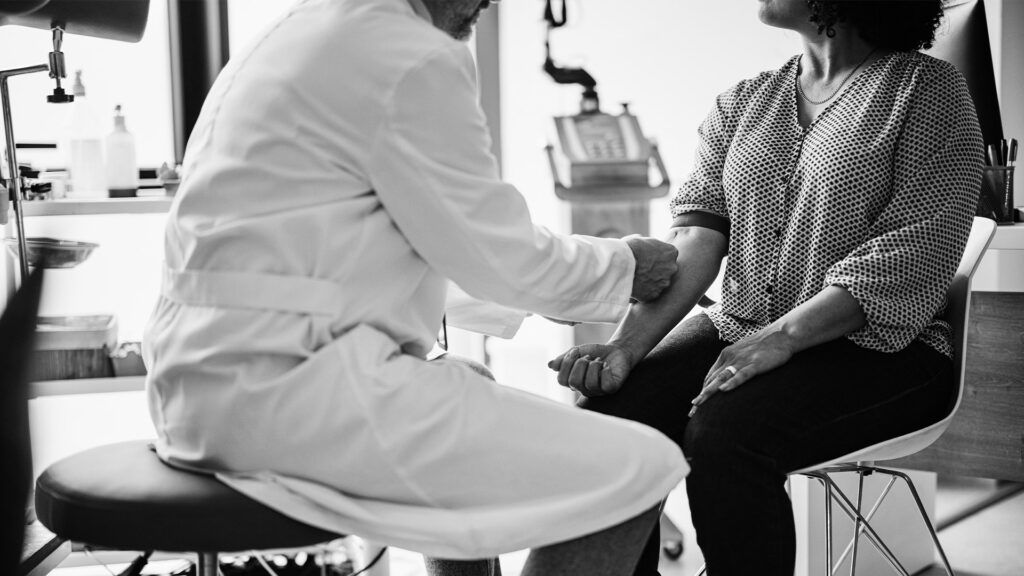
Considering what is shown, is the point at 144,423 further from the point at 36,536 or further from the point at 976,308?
the point at 976,308

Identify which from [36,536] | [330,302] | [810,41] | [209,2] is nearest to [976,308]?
[810,41]

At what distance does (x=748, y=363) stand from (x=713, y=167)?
455 mm

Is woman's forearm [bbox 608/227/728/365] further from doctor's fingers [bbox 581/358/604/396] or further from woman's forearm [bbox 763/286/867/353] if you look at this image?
→ woman's forearm [bbox 763/286/867/353]

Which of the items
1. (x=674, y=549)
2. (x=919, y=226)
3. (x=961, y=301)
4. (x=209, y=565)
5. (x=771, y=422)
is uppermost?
(x=919, y=226)

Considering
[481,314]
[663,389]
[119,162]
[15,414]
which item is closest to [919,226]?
[663,389]

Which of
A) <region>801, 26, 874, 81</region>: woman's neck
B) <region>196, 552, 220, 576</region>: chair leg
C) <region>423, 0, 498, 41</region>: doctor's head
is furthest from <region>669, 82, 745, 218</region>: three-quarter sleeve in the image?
<region>196, 552, 220, 576</region>: chair leg

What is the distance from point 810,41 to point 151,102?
7.41 ft

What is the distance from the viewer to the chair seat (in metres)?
1.02

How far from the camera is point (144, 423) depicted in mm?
2623

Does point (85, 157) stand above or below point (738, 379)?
above

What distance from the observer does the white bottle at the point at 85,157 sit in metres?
2.53

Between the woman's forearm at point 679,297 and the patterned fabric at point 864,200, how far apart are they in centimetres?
4

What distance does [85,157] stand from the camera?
2531 millimetres

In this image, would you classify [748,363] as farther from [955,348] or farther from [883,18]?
[883,18]
